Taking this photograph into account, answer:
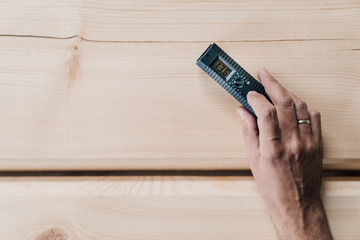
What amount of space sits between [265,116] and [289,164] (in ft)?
0.29

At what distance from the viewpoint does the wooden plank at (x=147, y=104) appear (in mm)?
541

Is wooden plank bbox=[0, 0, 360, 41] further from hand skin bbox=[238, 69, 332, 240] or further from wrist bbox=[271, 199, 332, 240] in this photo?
wrist bbox=[271, 199, 332, 240]

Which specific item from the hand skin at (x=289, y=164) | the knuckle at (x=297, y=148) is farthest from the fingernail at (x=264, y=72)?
the knuckle at (x=297, y=148)

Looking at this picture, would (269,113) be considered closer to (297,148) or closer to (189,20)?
(297,148)

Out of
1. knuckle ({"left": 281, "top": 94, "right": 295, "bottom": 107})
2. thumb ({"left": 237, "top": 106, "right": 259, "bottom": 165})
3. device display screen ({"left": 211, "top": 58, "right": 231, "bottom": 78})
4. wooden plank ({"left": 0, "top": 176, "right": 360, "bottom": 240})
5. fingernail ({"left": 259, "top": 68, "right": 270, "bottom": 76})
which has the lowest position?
wooden plank ({"left": 0, "top": 176, "right": 360, "bottom": 240})

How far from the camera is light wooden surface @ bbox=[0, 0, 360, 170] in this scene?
54cm

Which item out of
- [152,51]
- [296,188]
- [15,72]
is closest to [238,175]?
[296,188]

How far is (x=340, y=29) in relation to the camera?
0.56 meters

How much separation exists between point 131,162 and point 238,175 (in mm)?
168

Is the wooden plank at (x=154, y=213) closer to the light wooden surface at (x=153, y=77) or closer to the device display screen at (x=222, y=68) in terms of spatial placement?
the light wooden surface at (x=153, y=77)

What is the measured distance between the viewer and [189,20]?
21.9 inches

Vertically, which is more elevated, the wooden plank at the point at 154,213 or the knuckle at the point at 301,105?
the knuckle at the point at 301,105

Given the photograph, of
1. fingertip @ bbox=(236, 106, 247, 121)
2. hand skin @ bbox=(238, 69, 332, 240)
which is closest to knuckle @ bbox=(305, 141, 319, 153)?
hand skin @ bbox=(238, 69, 332, 240)

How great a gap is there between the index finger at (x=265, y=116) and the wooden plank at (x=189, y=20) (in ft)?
0.35
